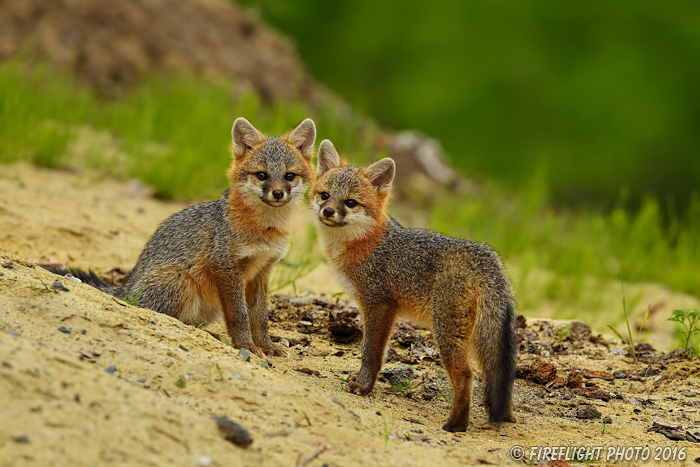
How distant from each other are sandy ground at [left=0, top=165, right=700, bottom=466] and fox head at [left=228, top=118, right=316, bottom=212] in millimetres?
1069

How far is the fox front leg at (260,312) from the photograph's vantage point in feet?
16.5

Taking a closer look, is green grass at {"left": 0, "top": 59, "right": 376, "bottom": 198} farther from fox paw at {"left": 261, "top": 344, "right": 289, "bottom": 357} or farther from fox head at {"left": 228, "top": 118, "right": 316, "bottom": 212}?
fox paw at {"left": 261, "top": 344, "right": 289, "bottom": 357}

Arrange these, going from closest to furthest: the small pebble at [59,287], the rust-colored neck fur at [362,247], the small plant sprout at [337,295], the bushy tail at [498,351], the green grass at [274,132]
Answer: the small pebble at [59,287] → the bushy tail at [498,351] → the rust-colored neck fur at [362,247] → the small plant sprout at [337,295] → the green grass at [274,132]

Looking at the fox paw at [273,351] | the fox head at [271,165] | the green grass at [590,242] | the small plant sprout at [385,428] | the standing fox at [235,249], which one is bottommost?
the small plant sprout at [385,428]

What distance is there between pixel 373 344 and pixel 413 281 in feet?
1.50

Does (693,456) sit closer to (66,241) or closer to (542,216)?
(66,241)

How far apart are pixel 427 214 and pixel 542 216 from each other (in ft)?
5.58

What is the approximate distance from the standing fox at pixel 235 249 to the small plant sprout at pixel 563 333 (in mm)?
2267

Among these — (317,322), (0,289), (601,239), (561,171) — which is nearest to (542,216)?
(601,239)

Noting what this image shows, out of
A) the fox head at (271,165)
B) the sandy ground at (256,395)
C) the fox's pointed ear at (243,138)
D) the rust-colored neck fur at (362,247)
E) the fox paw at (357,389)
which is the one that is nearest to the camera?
the sandy ground at (256,395)

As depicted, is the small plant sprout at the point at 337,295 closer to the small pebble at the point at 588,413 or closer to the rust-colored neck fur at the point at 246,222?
the rust-colored neck fur at the point at 246,222

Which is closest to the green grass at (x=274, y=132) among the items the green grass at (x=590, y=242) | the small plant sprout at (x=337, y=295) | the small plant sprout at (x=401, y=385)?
the green grass at (x=590, y=242)

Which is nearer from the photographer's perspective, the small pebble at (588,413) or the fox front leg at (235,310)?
the small pebble at (588,413)

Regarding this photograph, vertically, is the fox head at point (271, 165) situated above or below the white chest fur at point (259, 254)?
above
